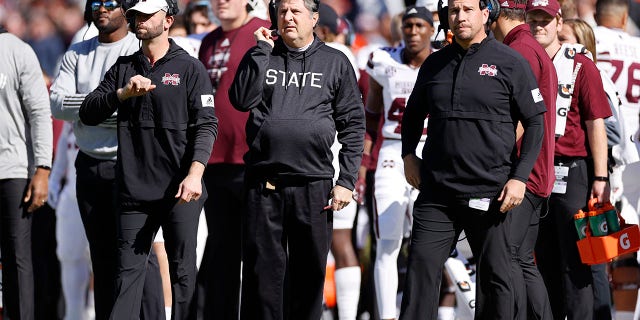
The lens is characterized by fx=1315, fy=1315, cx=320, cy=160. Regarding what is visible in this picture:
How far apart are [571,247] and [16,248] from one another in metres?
3.67

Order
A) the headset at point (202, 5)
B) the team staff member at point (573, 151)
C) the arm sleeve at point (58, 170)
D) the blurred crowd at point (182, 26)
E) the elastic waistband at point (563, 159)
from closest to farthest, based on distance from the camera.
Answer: the team staff member at point (573, 151) < the elastic waistband at point (563, 159) < the arm sleeve at point (58, 170) < the blurred crowd at point (182, 26) < the headset at point (202, 5)

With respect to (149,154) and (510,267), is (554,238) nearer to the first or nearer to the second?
(510,267)

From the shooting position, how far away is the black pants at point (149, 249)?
7348 millimetres

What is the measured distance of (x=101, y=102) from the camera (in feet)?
24.2

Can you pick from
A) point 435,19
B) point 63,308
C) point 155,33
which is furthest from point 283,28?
point 63,308

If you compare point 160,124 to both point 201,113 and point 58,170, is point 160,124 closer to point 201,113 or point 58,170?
point 201,113

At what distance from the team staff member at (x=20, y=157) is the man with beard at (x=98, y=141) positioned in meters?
0.67

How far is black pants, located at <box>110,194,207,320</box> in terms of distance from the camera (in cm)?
735

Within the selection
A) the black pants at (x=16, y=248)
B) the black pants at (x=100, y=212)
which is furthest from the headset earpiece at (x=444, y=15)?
the black pants at (x=16, y=248)

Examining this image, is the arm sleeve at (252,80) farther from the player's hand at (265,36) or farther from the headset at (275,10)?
the headset at (275,10)

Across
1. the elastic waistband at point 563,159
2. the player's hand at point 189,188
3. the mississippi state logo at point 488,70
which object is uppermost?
the mississippi state logo at point 488,70

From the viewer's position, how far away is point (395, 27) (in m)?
12.1

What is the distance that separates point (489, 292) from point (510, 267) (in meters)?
0.18

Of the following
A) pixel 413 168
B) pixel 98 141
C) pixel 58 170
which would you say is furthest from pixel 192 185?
pixel 58 170
